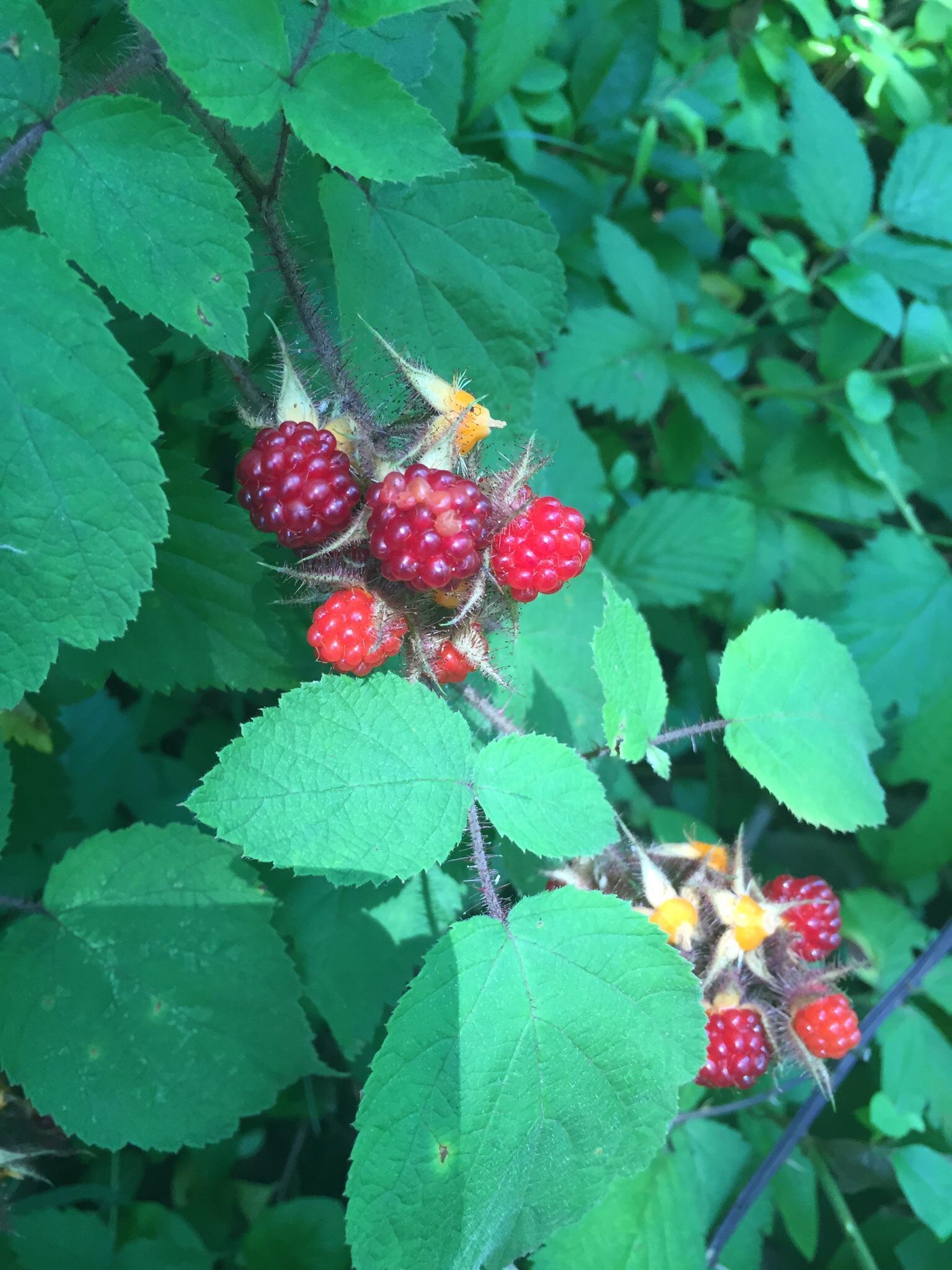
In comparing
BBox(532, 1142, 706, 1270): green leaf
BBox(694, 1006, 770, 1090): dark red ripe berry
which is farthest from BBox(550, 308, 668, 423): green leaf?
BBox(532, 1142, 706, 1270): green leaf

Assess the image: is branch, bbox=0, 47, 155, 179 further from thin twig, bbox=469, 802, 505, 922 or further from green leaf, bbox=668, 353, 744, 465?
green leaf, bbox=668, 353, 744, 465

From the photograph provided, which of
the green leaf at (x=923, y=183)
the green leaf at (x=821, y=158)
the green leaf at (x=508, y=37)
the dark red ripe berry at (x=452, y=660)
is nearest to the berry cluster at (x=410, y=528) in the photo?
the dark red ripe berry at (x=452, y=660)

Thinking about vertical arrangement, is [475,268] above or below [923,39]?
below

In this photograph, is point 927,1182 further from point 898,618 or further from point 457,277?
point 457,277

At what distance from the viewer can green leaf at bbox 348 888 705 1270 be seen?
3.96 ft

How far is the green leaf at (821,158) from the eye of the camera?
2414 mm

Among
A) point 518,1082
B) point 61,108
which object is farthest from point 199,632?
point 518,1082

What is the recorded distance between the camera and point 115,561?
49.2 inches

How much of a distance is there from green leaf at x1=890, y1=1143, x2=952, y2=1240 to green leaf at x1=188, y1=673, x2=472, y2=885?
4.87 feet

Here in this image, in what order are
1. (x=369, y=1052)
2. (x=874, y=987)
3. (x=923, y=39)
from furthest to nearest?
(x=923, y=39), (x=874, y=987), (x=369, y=1052)

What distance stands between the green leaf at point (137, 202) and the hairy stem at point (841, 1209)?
2338 millimetres

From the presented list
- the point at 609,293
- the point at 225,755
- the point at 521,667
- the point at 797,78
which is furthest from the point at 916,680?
the point at 225,755

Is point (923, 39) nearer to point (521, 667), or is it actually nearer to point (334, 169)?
point (334, 169)

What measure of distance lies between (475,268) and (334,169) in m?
0.31
